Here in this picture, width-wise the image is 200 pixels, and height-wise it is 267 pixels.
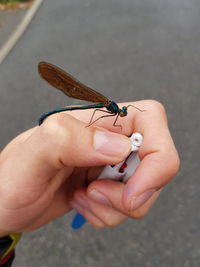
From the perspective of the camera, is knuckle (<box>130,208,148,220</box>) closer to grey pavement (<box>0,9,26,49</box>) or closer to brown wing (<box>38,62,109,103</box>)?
brown wing (<box>38,62,109,103</box>)

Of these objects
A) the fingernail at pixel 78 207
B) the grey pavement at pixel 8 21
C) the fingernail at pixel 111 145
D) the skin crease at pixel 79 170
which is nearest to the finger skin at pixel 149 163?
the skin crease at pixel 79 170

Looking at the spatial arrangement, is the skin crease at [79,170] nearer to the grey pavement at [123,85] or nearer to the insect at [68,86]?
the insect at [68,86]

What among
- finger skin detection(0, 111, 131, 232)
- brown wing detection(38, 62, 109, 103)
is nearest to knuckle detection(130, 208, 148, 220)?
finger skin detection(0, 111, 131, 232)

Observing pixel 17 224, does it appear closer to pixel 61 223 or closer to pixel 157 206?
pixel 61 223

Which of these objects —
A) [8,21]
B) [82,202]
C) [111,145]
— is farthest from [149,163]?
[8,21]

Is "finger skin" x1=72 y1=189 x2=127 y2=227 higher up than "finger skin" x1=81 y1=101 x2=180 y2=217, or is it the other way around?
"finger skin" x1=81 y1=101 x2=180 y2=217

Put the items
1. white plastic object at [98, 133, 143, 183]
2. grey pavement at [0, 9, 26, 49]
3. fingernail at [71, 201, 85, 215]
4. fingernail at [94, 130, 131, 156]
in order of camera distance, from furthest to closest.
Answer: grey pavement at [0, 9, 26, 49] < fingernail at [71, 201, 85, 215] < white plastic object at [98, 133, 143, 183] < fingernail at [94, 130, 131, 156]

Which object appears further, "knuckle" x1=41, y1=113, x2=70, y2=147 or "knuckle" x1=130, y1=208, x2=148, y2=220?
"knuckle" x1=130, y1=208, x2=148, y2=220

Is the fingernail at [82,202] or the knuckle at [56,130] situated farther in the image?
the fingernail at [82,202]
